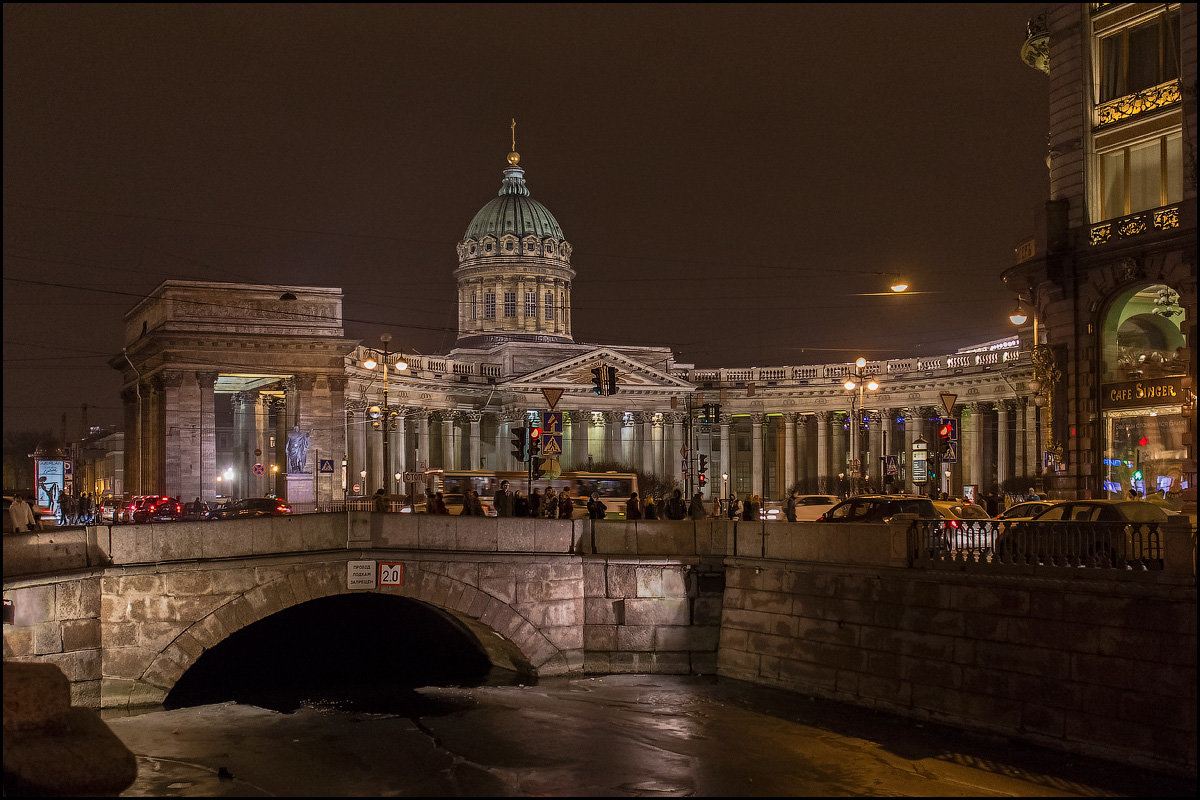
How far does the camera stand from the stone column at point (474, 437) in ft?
278

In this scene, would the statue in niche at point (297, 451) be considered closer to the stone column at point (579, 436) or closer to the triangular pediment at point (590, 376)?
the triangular pediment at point (590, 376)

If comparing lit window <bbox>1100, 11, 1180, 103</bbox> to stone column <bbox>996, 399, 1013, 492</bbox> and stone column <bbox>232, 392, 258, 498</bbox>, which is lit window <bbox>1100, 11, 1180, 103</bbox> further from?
stone column <bbox>232, 392, 258, 498</bbox>

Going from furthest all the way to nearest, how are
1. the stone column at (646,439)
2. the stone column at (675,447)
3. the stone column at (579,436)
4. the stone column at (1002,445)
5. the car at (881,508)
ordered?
the stone column at (675,447) < the stone column at (646,439) < the stone column at (579,436) < the stone column at (1002,445) < the car at (881,508)

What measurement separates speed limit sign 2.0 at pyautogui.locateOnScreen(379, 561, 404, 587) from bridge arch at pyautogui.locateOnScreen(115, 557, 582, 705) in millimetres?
118

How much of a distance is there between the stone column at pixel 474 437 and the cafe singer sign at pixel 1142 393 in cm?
5585

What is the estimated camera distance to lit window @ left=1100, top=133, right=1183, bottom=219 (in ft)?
104

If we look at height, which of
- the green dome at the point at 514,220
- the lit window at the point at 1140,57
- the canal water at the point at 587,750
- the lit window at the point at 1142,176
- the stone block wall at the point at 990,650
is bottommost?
the canal water at the point at 587,750

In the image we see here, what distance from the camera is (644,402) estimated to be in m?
87.4

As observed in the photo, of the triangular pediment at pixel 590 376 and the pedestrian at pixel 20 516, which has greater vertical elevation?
the triangular pediment at pixel 590 376

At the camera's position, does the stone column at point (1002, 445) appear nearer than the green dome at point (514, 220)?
Yes

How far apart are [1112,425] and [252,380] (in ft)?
153

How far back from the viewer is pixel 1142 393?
3181 cm

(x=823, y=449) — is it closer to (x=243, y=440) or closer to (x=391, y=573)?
(x=243, y=440)

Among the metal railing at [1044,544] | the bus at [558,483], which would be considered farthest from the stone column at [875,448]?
the metal railing at [1044,544]
